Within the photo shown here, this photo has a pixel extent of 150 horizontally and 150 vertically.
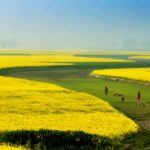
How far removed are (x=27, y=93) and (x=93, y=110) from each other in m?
8.03

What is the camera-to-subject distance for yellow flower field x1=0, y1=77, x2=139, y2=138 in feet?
68.1

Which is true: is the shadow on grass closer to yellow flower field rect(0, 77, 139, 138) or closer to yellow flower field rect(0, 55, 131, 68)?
yellow flower field rect(0, 77, 139, 138)

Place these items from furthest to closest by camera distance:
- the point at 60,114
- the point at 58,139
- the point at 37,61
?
the point at 37,61
the point at 60,114
the point at 58,139

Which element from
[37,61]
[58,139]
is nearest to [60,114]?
[58,139]

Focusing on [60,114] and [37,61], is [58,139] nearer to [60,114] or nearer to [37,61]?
[60,114]

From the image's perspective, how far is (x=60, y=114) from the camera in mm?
24141

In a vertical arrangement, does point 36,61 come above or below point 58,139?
above

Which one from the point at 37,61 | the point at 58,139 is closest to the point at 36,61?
the point at 37,61

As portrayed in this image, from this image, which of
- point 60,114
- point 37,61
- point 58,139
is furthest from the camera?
point 37,61

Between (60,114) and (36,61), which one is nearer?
(60,114)

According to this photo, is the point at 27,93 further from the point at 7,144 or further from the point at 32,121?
the point at 7,144

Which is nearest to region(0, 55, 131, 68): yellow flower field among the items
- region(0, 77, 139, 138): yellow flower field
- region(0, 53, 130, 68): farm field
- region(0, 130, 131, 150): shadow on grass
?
region(0, 53, 130, 68): farm field

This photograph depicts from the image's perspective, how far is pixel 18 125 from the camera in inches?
822

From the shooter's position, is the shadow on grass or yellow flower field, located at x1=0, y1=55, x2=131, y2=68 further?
yellow flower field, located at x1=0, y1=55, x2=131, y2=68
